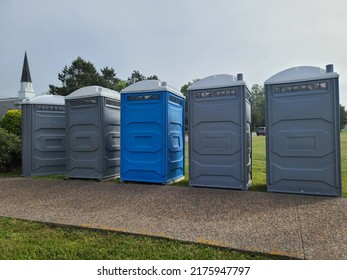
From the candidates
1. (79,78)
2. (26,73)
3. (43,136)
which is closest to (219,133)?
(43,136)

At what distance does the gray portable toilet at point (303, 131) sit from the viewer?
14.5 ft

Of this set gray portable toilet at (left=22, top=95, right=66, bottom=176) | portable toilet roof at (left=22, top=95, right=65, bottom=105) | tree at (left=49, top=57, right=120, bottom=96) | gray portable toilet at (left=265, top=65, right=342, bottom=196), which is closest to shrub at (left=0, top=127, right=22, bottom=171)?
gray portable toilet at (left=22, top=95, right=66, bottom=176)

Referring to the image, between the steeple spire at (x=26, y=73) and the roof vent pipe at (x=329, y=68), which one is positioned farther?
the steeple spire at (x=26, y=73)

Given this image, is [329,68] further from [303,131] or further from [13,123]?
[13,123]

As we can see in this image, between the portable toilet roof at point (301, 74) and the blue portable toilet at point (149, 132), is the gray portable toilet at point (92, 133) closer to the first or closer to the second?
the blue portable toilet at point (149, 132)

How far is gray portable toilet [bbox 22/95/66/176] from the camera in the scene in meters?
7.11

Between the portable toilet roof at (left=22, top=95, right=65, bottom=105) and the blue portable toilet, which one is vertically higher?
the portable toilet roof at (left=22, top=95, right=65, bottom=105)

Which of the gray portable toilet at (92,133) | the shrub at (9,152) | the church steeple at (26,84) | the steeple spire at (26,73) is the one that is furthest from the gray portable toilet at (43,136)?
the steeple spire at (26,73)

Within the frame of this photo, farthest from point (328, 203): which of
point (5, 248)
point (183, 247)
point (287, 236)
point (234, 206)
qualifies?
point (5, 248)

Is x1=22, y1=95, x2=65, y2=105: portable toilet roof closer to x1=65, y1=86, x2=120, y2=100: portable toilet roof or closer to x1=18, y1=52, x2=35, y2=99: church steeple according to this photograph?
x1=65, y1=86, x2=120, y2=100: portable toilet roof

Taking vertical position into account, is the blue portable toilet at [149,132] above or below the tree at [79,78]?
below

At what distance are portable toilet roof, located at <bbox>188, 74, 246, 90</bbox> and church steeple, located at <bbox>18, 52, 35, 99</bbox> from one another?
4548 centimetres

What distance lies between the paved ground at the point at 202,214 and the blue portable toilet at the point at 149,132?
17.0 inches

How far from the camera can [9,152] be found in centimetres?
786
